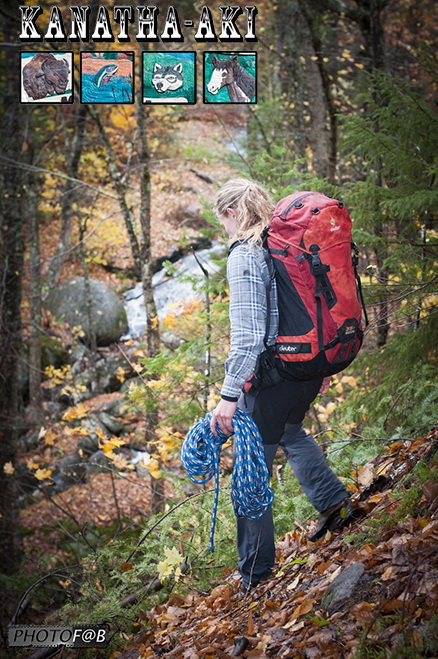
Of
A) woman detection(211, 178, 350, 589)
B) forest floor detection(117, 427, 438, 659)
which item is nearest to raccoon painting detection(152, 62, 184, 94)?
woman detection(211, 178, 350, 589)

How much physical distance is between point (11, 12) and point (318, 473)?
8310 mm

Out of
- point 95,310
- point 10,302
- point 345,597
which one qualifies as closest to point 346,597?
point 345,597

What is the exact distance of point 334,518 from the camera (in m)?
3.46

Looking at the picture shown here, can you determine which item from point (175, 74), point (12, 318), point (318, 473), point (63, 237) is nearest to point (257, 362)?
point (318, 473)

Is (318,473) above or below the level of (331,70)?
below

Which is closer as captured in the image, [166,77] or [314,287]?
[314,287]

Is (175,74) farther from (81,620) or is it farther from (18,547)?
(18,547)

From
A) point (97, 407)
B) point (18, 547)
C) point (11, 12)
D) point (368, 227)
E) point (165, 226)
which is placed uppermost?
point (11, 12)

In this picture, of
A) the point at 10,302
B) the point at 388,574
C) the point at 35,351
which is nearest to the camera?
the point at 388,574

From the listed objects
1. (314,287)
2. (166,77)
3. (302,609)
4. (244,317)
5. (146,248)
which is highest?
(166,77)

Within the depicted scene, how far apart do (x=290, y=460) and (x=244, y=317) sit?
1.12m

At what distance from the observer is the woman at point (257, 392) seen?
2.90m

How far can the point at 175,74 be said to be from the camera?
7203mm

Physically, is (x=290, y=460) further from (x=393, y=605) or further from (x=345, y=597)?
(x=393, y=605)
